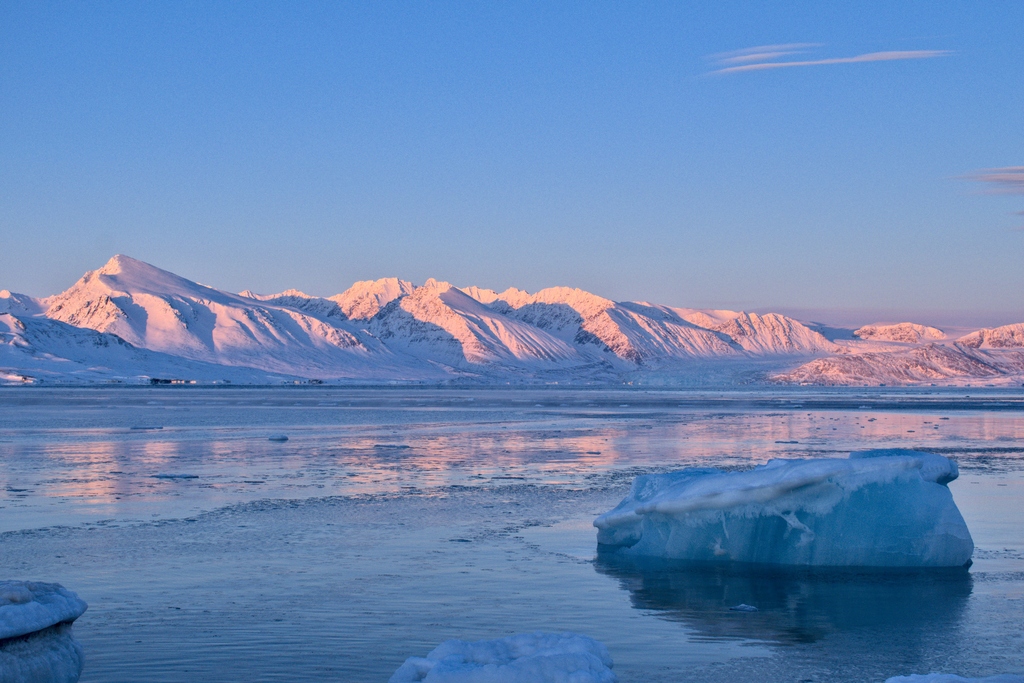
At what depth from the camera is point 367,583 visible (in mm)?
9852

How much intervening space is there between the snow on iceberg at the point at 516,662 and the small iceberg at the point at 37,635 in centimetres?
183

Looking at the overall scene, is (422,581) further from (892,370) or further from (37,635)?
(892,370)

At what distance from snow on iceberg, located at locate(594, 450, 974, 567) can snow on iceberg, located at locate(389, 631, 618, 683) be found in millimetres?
3911

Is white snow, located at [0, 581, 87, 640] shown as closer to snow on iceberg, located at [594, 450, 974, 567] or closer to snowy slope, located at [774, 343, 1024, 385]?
snow on iceberg, located at [594, 450, 974, 567]

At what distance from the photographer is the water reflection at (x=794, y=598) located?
8438mm

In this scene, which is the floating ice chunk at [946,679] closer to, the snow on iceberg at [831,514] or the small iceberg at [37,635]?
the snow on iceberg at [831,514]

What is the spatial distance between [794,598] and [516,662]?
3.69 metres

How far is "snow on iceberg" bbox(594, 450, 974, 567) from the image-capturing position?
10.7 meters

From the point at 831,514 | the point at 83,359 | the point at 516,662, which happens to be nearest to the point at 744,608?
the point at 831,514

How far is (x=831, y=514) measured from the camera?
1077cm

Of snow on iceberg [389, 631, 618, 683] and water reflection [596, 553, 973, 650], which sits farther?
water reflection [596, 553, 973, 650]

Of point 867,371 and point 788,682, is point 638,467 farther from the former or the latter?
point 867,371

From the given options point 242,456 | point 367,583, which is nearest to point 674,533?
point 367,583

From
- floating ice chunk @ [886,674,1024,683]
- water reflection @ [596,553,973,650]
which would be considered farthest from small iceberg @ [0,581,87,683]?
floating ice chunk @ [886,674,1024,683]
